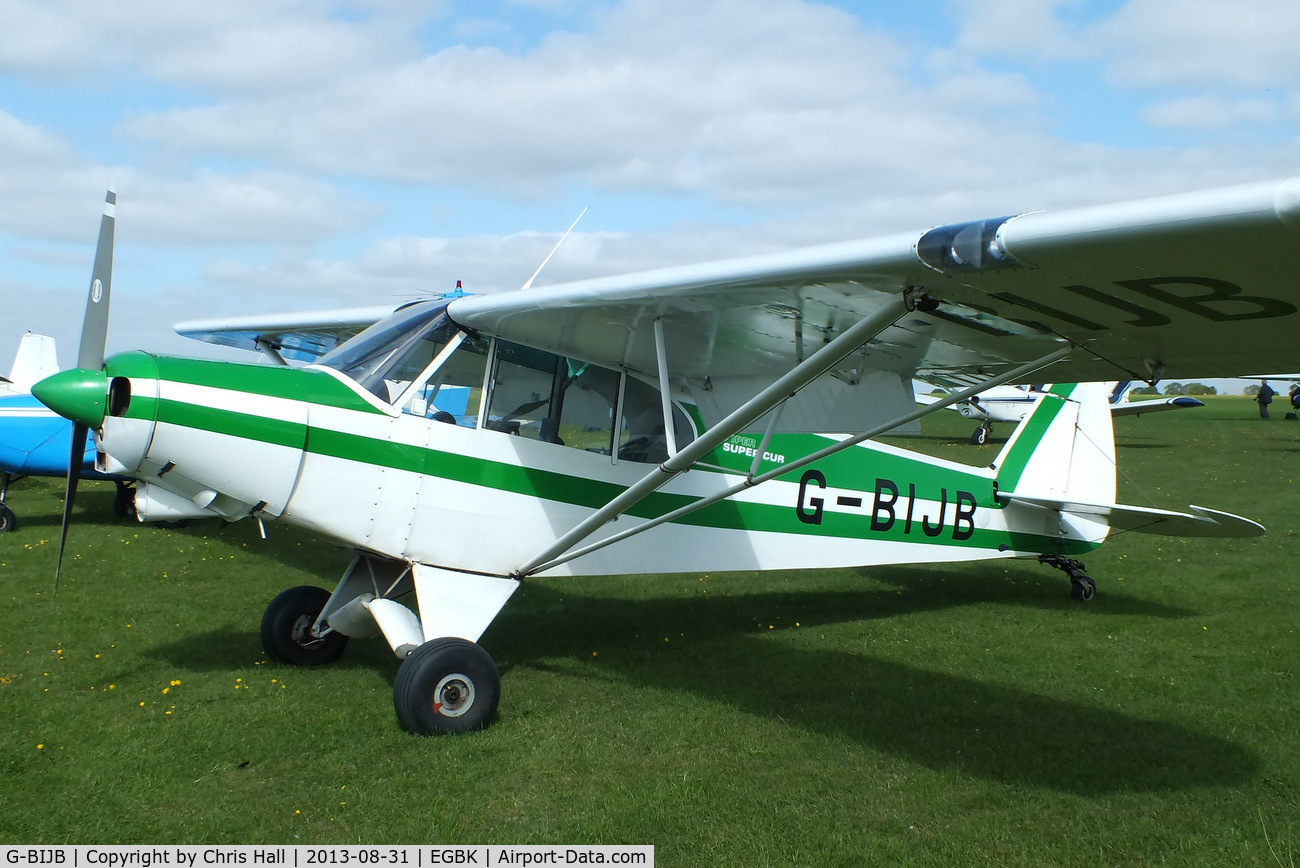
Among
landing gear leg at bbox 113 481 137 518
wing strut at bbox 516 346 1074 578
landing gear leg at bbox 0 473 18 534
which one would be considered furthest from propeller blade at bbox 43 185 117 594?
landing gear leg at bbox 113 481 137 518

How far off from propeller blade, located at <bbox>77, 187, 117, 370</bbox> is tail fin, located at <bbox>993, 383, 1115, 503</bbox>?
23.1 ft

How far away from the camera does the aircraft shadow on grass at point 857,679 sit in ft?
14.7

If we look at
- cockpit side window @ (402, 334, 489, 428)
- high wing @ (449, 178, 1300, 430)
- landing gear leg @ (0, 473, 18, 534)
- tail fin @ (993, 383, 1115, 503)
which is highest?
high wing @ (449, 178, 1300, 430)

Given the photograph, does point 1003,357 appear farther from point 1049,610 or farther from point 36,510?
point 36,510

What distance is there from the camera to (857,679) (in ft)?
19.1

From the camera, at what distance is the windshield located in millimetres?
5105

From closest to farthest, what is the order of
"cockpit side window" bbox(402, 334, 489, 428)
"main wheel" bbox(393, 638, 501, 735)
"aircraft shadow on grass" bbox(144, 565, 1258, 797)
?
1. "aircraft shadow on grass" bbox(144, 565, 1258, 797)
2. "main wheel" bbox(393, 638, 501, 735)
3. "cockpit side window" bbox(402, 334, 489, 428)

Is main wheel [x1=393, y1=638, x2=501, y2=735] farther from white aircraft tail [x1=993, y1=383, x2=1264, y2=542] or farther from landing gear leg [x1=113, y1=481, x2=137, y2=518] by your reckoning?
landing gear leg [x1=113, y1=481, x2=137, y2=518]

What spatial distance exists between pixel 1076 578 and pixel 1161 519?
1.25 meters

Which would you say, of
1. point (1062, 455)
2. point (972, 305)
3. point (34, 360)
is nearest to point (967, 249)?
point (972, 305)

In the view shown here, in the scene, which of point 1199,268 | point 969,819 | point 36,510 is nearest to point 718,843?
point 969,819

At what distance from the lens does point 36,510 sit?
13.0 meters

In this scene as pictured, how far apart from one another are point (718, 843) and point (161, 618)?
17.8 ft

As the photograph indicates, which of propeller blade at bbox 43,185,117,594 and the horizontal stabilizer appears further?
the horizontal stabilizer
